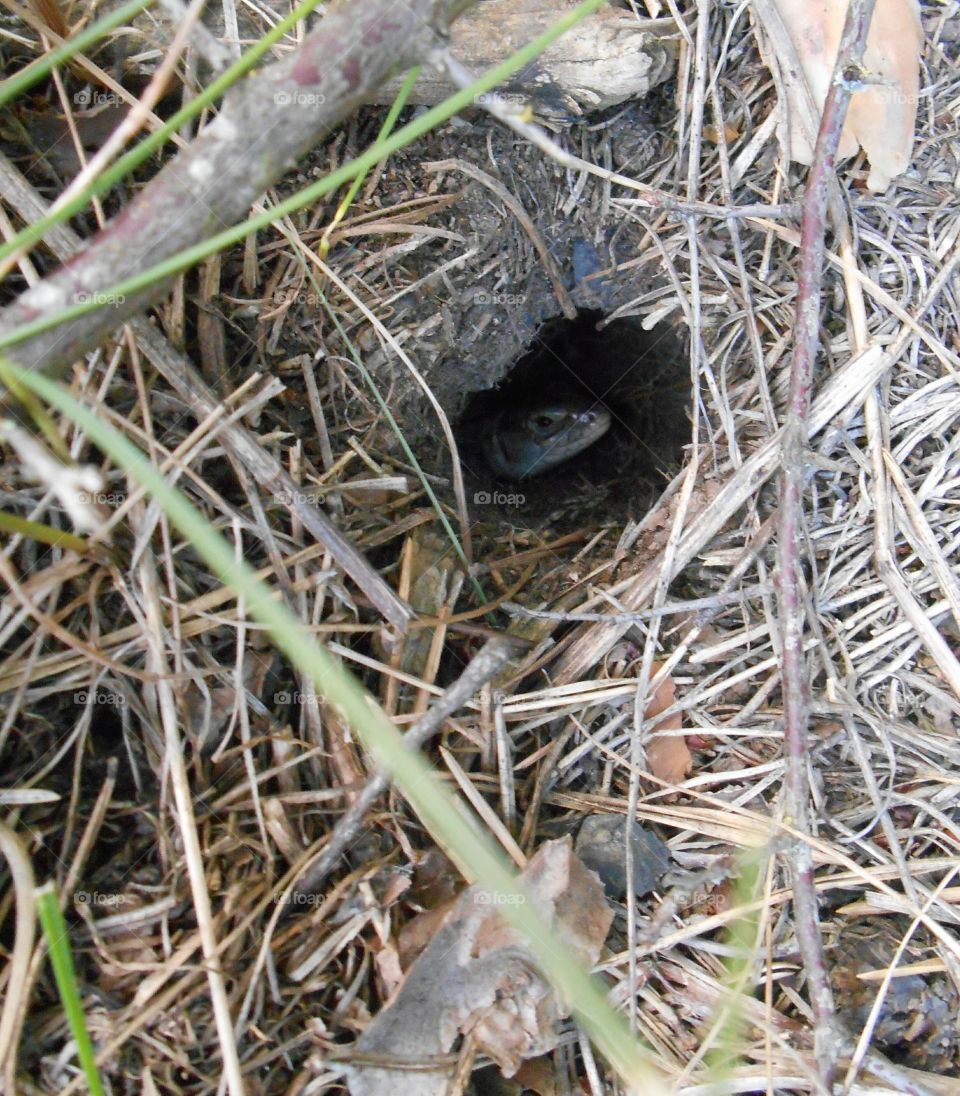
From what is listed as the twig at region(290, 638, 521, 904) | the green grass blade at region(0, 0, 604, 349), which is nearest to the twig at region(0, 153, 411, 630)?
the twig at region(290, 638, 521, 904)

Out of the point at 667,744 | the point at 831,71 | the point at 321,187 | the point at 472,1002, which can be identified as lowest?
the point at 667,744

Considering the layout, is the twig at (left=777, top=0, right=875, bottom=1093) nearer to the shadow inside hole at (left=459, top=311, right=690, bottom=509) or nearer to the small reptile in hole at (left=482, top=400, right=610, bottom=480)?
the shadow inside hole at (left=459, top=311, right=690, bottom=509)

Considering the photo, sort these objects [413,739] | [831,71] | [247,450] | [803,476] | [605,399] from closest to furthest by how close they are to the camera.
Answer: [413,739]
[247,450]
[803,476]
[831,71]
[605,399]

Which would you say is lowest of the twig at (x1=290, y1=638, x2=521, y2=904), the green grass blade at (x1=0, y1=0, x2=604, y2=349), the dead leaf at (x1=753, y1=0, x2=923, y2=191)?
the twig at (x1=290, y1=638, x2=521, y2=904)

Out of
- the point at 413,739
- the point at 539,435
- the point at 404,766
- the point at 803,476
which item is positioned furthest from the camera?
the point at 539,435

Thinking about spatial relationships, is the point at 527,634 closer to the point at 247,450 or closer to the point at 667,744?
the point at 667,744

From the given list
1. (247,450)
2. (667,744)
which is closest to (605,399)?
(667,744)

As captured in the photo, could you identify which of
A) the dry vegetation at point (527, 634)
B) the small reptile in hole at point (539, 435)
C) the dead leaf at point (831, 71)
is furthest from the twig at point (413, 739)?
the small reptile in hole at point (539, 435)

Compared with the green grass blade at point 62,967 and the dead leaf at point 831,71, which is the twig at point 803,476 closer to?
the dead leaf at point 831,71
